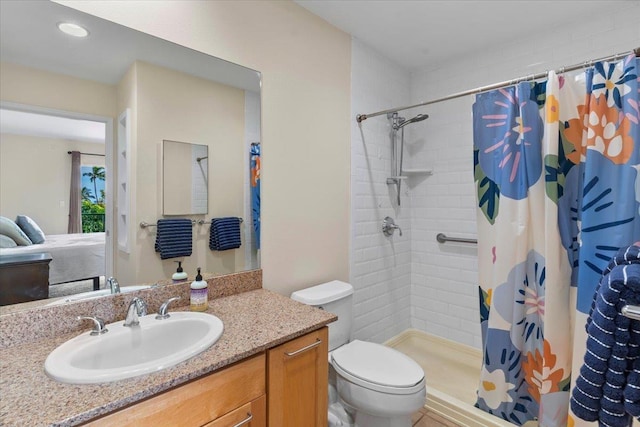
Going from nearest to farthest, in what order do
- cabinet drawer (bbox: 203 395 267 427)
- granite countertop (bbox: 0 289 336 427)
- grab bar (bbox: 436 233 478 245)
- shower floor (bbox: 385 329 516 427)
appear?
granite countertop (bbox: 0 289 336 427) → cabinet drawer (bbox: 203 395 267 427) → shower floor (bbox: 385 329 516 427) → grab bar (bbox: 436 233 478 245)

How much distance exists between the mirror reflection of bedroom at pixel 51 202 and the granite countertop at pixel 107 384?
9.0 inches

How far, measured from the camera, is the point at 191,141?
149cm

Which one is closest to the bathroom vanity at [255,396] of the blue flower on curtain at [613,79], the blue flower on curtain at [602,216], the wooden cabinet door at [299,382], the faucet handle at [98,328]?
the wooden cabinet door at [299,382]

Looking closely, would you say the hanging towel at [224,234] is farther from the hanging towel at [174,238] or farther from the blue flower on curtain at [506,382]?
the blue flower on curtain at [506,382]

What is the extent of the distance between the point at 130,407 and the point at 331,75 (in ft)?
6.51

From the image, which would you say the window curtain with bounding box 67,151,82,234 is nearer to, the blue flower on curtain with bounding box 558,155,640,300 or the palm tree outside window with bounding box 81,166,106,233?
the palm tree outside window with bounding box 81,166,106,233

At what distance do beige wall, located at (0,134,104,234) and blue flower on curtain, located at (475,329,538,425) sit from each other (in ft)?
7.01

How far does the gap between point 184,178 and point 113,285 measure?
1.81 feet

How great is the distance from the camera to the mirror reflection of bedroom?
107 cm

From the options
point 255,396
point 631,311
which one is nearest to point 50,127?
point 255,396

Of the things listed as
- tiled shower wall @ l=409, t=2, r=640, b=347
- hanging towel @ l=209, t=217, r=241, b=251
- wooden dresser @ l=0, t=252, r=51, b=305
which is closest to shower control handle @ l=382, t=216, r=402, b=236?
tiled shower wall @ l=409, t=2, r=640, b=347

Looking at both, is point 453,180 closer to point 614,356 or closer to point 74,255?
point 614,356

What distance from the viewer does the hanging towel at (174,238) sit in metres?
1.40

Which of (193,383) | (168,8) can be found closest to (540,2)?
(168,8)
